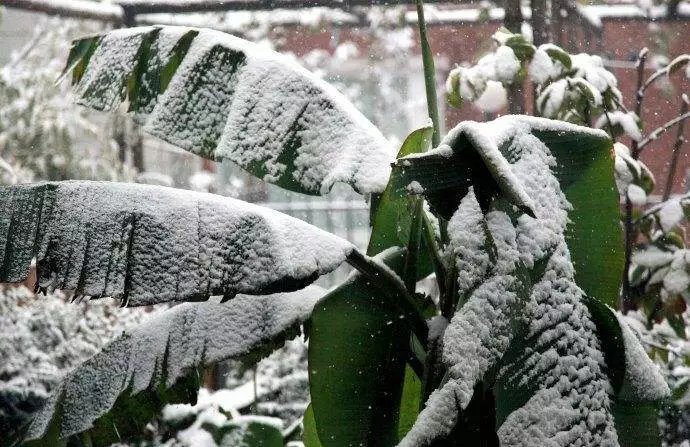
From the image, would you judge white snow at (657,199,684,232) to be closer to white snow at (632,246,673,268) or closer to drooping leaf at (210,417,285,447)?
white snow at (632,246,673,268)

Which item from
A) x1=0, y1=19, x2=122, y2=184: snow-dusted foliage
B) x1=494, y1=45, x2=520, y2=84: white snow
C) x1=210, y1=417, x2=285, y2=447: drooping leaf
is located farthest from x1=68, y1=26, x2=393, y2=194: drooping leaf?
Answer: x1=0, y1=19, x2=122, y2=184: snow-dusted foliage

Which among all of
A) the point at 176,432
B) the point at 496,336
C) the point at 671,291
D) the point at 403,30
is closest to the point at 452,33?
the point at 403,30

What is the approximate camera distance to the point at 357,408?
1048 millimetres

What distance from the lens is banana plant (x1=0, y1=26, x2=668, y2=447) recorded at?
0.82m

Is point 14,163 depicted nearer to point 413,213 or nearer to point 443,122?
point 443,122

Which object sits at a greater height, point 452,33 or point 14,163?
point 452,33

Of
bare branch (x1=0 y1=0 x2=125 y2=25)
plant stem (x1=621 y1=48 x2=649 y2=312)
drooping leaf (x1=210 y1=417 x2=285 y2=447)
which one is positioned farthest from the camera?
bare branch (x1=0 y1=0 x2=125 y2=25)

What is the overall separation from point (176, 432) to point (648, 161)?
2.22 m

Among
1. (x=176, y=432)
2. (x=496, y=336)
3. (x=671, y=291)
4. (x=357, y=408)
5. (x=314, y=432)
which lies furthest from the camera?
(x=176, y=432)

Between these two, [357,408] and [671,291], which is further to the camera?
[671,291]

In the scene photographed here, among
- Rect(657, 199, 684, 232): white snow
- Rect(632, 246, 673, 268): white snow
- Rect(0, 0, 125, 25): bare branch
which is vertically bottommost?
Rect(632, 246, 673, 268): white snow

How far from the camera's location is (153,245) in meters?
0.87

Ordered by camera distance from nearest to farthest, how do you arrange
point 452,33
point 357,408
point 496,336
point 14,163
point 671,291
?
1. point 496,336
2. point 357,408
3. point 671,291
4. point 452,33
5. point 14,163

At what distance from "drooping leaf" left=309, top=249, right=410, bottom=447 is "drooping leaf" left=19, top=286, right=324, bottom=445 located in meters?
0.05
